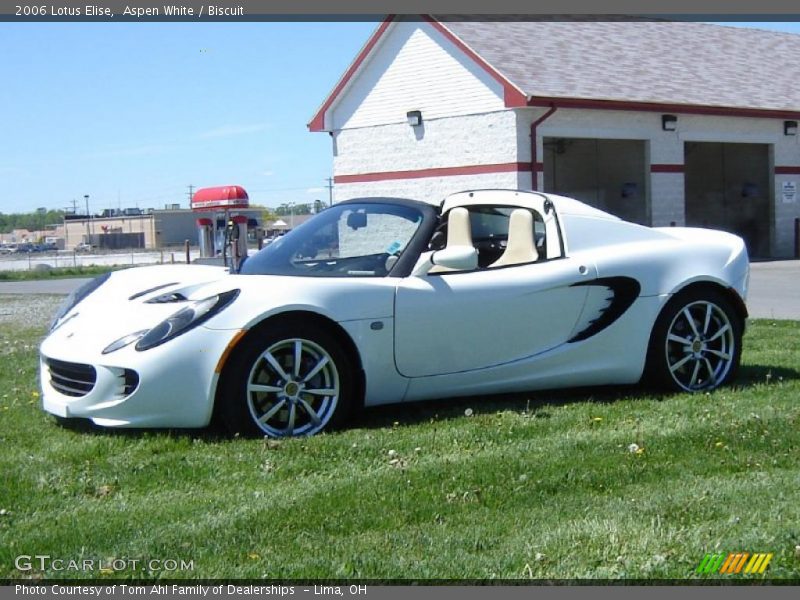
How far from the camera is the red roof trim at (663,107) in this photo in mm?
23484

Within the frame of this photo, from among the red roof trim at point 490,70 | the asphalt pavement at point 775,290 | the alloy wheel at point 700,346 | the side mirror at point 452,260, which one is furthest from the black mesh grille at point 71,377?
the red roof trim at point 490,70

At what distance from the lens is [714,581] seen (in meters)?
3.83

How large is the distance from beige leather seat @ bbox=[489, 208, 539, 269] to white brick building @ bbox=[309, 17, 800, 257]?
1633 centimetres

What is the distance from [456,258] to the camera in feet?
21.0

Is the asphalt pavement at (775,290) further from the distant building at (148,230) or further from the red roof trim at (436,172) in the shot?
the distant building at (148,230)

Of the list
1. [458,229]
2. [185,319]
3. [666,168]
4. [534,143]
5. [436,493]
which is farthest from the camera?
[666,168]

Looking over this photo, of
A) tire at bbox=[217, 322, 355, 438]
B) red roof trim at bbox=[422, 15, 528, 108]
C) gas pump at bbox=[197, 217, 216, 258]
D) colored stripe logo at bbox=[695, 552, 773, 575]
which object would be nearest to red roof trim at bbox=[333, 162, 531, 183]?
red roof trim at bbox=[422, 15, 528, 108]

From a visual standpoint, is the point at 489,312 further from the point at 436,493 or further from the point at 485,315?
the point at 436,493

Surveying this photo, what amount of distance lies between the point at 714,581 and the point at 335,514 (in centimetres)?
155

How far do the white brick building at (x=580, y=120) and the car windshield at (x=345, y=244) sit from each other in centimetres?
1647

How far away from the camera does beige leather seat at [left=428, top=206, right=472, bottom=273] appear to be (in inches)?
289

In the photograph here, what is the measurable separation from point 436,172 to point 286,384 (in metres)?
20.0

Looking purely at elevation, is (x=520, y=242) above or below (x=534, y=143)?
below

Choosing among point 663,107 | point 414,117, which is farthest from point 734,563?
point 414,117
